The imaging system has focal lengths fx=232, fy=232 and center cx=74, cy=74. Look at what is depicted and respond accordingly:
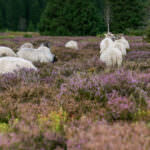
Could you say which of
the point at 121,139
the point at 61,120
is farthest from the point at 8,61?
the point at 121,139

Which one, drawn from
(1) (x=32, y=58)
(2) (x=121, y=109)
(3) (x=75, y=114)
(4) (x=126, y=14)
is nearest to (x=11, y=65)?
(3) (x=75, y=114)

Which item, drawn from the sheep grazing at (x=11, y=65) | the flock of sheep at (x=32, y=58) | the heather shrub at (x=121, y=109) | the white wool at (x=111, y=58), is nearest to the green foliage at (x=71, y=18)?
the flock of sheep at (x=32, y=58)

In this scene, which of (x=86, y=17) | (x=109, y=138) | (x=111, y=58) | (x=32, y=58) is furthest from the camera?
(x=86, y=17)

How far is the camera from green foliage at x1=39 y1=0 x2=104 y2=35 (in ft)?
132

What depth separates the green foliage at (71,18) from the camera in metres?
40.4

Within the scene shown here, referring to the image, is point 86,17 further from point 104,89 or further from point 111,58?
point 104,89

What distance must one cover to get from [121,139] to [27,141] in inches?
37.8

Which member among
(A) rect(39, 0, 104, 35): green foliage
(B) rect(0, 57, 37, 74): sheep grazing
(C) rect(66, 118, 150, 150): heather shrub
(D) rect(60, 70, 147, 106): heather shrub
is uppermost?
(A) rect(39, 0, 104, 35): green foliage

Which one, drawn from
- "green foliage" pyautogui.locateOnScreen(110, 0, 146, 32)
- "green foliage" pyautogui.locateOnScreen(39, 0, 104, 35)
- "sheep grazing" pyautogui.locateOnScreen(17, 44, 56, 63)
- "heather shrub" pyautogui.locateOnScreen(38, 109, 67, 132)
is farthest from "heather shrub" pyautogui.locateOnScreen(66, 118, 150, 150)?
"green foliage" pyautogui.locateOnScreen(110, 0, 146, 32)

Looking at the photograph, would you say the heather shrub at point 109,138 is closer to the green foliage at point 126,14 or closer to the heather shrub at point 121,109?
the heather shrub at point 121,109

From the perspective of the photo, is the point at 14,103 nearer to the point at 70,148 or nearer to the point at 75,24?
the point at 70,148

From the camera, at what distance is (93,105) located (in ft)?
11.9

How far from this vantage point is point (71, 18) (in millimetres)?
40969

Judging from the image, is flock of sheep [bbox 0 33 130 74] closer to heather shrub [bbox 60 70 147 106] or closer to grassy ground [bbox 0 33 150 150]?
grassy ground [bbox 0 33 150 150]
